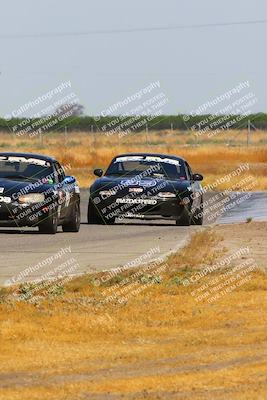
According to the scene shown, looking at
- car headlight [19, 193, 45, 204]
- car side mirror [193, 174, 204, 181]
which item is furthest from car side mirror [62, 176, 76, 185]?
car side mirror [193, 174, 204, 181]

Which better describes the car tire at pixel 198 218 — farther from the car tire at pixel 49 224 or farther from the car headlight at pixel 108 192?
the car tire at pixel 49 224

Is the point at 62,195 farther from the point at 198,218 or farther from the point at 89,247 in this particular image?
the point at 198,218

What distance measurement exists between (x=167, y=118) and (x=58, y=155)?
238 feet

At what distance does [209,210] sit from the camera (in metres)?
37.2

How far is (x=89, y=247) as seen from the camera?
2353 centimetres

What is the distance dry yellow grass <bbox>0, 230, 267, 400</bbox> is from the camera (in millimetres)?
10016

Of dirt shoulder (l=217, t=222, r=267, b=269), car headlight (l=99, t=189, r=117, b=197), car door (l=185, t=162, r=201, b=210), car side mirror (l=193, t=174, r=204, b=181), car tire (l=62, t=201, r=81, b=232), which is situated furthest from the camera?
car side mirror (l=193, t=174, r=204, b=181)

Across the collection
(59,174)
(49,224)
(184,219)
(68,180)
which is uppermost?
(59,174)

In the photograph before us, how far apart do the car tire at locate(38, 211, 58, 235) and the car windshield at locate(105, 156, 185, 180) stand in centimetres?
449

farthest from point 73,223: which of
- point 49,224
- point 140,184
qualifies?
point 140,184

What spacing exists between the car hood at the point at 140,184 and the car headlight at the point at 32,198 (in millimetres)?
3866

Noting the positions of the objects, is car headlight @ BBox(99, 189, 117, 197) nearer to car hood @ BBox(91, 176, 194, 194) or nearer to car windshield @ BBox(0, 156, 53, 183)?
car hood @ BBox(91, 176, 194, 194)

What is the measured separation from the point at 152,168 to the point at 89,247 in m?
7.89

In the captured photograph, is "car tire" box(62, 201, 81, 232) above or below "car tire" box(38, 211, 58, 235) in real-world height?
below
